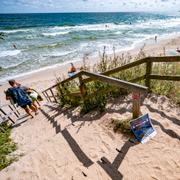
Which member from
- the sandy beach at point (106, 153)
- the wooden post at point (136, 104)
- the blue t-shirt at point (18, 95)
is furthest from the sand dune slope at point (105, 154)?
the blue t-shirt at point (18, 95)

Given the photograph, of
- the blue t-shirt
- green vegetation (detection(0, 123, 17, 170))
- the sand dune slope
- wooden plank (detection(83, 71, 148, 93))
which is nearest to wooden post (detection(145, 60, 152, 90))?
the sand dune slope

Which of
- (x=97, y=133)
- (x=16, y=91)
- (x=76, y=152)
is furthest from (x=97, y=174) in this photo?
(x=16, y=91)

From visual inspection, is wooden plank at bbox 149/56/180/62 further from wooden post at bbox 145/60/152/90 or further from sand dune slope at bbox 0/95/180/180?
sand dune slope at bbox 0/95/180/180

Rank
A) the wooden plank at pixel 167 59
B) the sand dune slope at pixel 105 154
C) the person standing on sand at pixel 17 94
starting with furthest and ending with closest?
the person standing on sand at pixel 17 94, the wooden plank at pixel 167 59, the sand dune slope at pixel 105 154

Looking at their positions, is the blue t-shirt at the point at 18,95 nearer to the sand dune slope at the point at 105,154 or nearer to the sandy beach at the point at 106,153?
the sandy beach at the point at 106,153

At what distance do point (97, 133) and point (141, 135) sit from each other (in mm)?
952

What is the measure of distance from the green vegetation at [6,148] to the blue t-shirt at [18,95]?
1.20 meters

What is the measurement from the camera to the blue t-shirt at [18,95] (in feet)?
25.1

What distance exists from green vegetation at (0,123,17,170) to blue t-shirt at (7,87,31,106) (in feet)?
3.95

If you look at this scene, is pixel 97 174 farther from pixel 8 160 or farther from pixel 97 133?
pixel 8 160

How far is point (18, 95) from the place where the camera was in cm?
768

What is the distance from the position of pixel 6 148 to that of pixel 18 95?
110 inches

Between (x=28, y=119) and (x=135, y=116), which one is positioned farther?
(x=28, y=119)

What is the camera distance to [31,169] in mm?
3838
